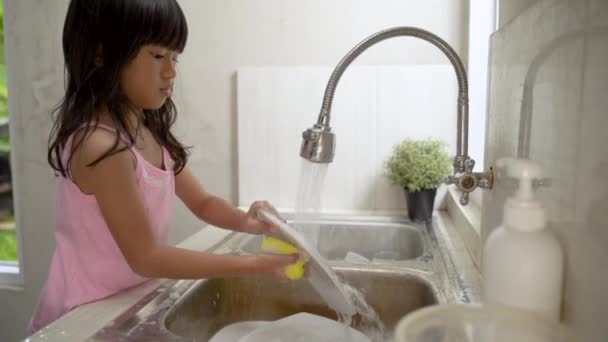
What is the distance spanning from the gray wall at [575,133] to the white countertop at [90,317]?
0.53 m

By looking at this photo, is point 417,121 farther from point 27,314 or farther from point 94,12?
point 27,314

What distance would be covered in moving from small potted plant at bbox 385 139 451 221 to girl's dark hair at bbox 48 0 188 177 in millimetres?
684

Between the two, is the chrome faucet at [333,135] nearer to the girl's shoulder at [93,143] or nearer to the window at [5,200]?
the girl's shoulder at [93,143]

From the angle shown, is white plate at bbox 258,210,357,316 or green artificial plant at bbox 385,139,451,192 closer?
white plate at bbox 258,210,357,316

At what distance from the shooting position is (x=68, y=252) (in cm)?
83

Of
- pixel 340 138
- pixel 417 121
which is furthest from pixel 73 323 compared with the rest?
pixel 417 121

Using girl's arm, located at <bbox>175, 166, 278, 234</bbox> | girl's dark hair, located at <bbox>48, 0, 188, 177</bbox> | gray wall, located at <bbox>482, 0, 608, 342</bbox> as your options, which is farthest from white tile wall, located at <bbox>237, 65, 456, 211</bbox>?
gray wall, located at <bbox>482, 0, 608, 342</bbox>

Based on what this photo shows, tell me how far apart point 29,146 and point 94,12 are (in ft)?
3.51

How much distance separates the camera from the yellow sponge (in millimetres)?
684

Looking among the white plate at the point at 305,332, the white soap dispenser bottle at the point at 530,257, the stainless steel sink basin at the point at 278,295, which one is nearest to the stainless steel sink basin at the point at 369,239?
the stainless steel sink basin at the point at 278,295

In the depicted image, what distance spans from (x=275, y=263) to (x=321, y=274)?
7 cm

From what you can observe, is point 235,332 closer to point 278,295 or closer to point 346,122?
point 278,295

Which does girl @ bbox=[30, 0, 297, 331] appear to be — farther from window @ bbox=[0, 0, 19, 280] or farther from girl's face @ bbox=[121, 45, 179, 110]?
window @ bbox=[0, 0, 19, 280]

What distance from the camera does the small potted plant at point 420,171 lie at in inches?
48.6
